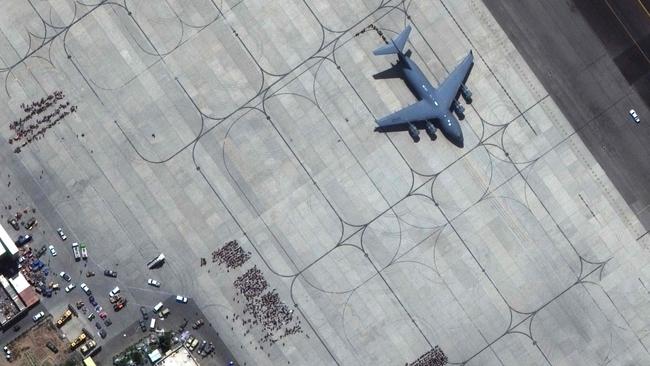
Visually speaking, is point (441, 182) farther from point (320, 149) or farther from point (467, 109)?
point (320, 149)

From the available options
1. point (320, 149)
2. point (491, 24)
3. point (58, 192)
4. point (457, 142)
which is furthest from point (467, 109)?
point (58, 192)

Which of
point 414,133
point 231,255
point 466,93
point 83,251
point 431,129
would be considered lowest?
point 431,129

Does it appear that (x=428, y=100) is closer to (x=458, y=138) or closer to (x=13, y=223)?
(x=458, y=138)

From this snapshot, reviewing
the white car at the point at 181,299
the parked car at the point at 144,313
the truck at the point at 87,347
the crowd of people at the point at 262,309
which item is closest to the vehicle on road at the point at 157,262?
the white car at the point at 181,299

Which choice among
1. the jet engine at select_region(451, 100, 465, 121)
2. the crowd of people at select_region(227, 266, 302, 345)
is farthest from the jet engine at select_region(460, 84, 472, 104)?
the crowd of people at select_region(227, 266, 302, 345)

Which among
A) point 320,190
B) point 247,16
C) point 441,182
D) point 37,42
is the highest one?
point 37,42

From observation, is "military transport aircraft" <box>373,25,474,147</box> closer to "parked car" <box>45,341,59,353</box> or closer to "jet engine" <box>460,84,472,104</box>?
"jet engine" <box>460,84,472,104</box>

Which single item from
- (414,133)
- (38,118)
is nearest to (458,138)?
(414,133)
